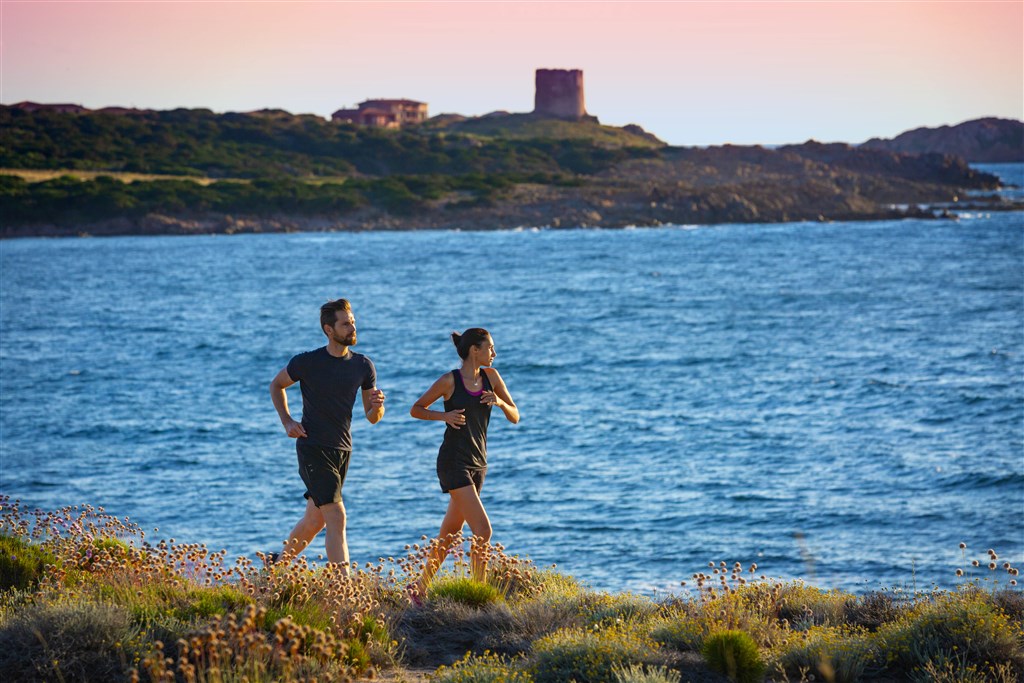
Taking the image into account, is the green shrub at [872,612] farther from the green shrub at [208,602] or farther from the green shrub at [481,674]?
the green shrub at [208,602]

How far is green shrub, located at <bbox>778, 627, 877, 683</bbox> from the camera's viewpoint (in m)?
6.41

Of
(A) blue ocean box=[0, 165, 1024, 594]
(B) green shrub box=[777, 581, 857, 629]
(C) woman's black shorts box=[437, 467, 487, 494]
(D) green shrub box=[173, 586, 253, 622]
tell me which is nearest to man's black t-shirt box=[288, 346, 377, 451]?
(C) woman's black shorts box=[437, 467, 487, 494]

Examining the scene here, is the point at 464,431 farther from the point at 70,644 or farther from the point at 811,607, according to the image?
the point at 70,644

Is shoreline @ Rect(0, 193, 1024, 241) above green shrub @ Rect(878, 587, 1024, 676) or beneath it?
above

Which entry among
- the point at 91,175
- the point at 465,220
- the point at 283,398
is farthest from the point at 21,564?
the point at 91,175

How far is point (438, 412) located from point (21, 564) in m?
3.35

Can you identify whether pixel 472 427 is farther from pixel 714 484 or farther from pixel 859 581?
pixel 714 484

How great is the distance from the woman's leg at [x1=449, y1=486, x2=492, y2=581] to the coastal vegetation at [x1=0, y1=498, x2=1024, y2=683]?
254 millimetres

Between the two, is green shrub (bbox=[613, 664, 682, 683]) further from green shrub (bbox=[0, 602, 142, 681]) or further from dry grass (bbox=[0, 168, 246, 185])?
dry grass (bbox=[0, 168, 246, 185])

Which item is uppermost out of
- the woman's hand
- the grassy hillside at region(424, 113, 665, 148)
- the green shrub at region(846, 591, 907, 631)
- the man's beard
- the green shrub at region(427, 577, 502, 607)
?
the grassy hillside at region(424, 113, 665, 148)

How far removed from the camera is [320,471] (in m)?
7.52

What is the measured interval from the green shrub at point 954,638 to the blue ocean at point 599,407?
16.3ft

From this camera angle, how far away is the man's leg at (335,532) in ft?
24.7

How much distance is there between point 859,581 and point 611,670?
35.6 feet
